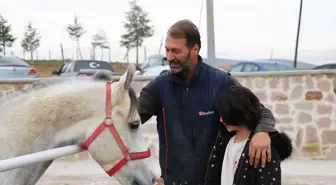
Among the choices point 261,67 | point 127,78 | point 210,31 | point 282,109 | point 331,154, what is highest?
point 210,31

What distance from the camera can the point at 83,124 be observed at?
2.18m

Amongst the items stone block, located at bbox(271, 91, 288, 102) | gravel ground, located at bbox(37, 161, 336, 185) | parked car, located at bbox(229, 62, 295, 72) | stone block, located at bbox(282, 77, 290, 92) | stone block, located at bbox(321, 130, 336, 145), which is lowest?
gravel ground, located at bbox(37, 161, 336, 185)

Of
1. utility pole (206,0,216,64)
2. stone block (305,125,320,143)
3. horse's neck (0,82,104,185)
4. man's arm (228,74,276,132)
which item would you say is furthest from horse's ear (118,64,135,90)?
utility pole (206,0,216,64)

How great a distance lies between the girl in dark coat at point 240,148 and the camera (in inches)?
76.2

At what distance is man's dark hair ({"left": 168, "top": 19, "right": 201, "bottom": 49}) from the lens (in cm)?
215

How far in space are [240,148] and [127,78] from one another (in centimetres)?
67

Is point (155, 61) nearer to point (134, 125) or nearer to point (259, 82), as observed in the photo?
point (259, 82)

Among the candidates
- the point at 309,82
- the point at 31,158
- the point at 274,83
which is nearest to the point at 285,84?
the point at 274,83

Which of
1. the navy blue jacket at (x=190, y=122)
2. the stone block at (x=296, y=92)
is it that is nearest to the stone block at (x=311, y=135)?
the stone block at (x=296, y=92)

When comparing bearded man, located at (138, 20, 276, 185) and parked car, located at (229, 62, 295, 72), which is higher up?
bearded man, located at (138, 20, 276, 185)

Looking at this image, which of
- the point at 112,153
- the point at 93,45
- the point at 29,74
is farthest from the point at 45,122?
the point at 93,45

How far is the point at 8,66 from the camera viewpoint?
12.0m

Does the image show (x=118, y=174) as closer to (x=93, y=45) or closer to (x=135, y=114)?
(x=135, y=114)

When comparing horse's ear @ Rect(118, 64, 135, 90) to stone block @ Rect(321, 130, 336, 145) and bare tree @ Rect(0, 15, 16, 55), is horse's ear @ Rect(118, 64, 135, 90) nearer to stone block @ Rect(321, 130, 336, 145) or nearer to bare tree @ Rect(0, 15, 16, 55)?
stone block @ Rect(321, 130, 336, 145)
